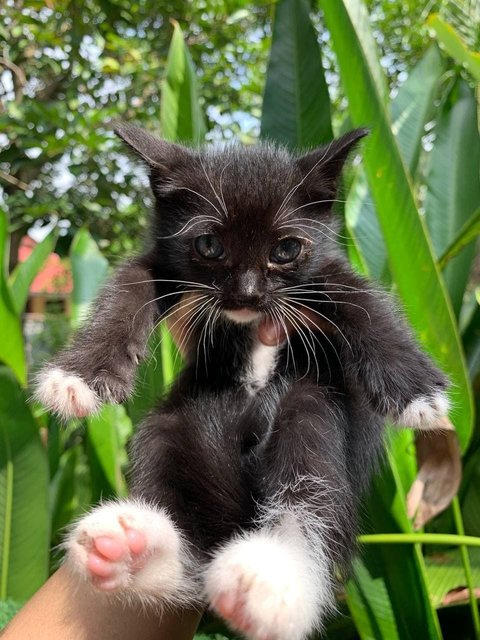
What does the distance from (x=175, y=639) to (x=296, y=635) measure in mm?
342

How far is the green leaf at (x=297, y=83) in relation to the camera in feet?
4.38

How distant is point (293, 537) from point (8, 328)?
3.04 ft

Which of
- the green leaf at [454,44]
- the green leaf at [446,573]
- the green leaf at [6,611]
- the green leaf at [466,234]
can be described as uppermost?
the green leaf at [454,44]

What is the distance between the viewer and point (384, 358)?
0.76 meters

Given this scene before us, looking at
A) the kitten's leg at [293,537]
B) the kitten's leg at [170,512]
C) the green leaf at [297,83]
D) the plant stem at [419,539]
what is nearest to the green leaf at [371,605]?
the plant stem at [419,539]

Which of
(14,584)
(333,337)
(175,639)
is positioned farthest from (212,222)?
(14,584)

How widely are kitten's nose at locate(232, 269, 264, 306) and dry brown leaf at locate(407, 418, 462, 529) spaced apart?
0.45m

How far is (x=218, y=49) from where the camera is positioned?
3.15m

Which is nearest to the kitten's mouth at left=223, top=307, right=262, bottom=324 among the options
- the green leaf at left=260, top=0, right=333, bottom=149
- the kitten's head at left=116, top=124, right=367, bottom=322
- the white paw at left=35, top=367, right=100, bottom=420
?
the kitten's head at left=116, top=124, right=367, bottom=322

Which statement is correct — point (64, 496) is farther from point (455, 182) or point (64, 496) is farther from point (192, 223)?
point (455, 182)

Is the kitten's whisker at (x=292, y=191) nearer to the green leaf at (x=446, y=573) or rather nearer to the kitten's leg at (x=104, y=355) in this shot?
the kitten's leg at (x=104, y=355)

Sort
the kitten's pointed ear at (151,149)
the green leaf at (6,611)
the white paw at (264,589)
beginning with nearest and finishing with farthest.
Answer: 1. the white paw at (264,589)
2. the kitten's pointed ear at (151,149)
3. the green leaf at (6,611)

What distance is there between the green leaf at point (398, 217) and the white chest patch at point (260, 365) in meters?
0.29

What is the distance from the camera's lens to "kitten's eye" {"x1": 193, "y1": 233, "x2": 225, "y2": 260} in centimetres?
81
